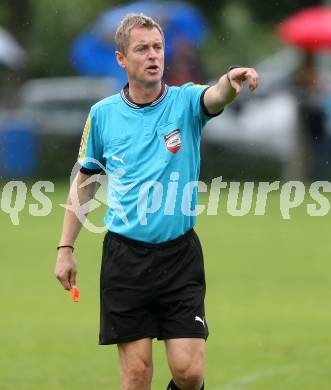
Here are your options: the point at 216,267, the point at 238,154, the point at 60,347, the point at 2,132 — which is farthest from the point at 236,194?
the point at 60,347

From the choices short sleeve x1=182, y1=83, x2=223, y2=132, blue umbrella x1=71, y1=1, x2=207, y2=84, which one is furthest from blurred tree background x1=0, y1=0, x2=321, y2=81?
short sleeve x1=182, y1=83, x2=223, y2=132

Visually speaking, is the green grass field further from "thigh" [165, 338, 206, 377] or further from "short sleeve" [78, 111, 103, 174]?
"short sleeve" [78, 111, 103, 174]

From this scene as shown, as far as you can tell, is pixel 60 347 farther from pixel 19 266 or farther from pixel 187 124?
pixel 19 266

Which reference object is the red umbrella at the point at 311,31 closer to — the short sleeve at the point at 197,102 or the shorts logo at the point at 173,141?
the short sleeve at the point at 197,102

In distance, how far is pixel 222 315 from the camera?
1216 cm

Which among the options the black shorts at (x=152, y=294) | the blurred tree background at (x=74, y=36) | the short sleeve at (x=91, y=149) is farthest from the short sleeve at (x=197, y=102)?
the blurred tree background at (x=74, y=36)

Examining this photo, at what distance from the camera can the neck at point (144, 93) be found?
7.11m

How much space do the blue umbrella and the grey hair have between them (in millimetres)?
20410

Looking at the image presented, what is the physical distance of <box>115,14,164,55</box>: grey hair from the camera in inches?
277

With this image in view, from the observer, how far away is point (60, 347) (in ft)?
34.7

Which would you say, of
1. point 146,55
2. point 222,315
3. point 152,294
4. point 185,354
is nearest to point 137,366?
point 185,354

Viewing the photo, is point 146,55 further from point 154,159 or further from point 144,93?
point 154,159

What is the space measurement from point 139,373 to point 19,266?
9067mm

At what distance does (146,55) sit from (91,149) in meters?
0.64
